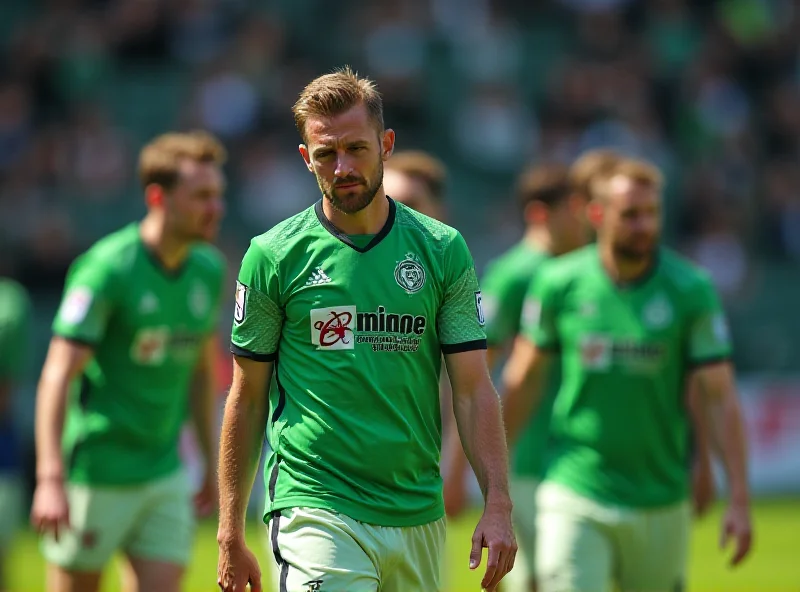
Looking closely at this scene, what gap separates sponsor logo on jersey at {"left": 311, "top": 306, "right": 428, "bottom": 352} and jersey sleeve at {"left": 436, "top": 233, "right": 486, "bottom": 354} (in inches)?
4.8

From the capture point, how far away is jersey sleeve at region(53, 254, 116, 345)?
7215mm

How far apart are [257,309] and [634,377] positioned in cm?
282

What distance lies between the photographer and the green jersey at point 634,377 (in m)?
7.16

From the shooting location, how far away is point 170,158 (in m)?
7.66

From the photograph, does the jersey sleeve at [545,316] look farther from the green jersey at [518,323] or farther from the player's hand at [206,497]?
the player's hand at [206,497]

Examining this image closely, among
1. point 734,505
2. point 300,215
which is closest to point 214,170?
point 300,215

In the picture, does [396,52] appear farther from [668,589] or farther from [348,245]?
[348,245]

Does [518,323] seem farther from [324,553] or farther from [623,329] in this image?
[324,553]

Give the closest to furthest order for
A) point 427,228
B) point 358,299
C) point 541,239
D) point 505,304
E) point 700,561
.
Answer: point 358,299
point 427,228
point 505,304
point 541,239
point 700,561

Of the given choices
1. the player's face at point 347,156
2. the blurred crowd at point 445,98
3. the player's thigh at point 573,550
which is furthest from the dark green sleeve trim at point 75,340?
the blurred crowd at point 445,98

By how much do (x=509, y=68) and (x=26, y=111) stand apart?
7418mm

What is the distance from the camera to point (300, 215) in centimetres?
506

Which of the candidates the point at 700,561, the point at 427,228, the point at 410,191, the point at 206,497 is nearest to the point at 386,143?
the point at 427,228

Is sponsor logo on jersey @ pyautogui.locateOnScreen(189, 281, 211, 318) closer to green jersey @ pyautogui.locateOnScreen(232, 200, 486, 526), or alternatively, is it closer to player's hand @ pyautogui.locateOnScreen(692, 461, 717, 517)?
green jersey @ pyautogui.locateOnScreen(232, 200, 486, 526)
